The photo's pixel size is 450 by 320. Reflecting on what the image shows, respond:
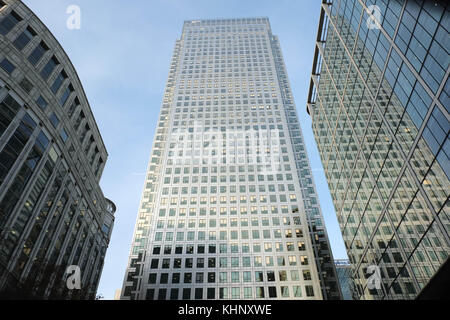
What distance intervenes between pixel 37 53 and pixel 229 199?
59.3 m

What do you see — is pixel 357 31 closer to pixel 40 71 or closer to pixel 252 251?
pixel 40 71

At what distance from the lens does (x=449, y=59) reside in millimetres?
24500

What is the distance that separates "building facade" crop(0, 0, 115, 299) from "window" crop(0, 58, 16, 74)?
11cm

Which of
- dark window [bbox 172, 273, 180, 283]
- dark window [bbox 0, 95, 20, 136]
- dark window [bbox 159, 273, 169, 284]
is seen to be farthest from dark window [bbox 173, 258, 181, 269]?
dark window [bbox 0, 95, 20, 136]

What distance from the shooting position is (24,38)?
35188mm

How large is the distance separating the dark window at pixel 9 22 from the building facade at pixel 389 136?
41641mm

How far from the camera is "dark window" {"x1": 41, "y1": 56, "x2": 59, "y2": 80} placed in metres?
37.5

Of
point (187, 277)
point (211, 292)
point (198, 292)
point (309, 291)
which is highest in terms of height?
point (187, 277)

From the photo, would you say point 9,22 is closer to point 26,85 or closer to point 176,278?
point 26,85

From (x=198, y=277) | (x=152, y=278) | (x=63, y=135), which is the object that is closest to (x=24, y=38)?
(x=63, y=135)

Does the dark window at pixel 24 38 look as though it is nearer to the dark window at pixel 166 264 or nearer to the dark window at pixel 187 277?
the dark window at pixel 166 264

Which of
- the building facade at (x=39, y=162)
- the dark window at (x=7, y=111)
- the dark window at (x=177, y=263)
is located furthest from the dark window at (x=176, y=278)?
the dark window at (x=7, y=111)

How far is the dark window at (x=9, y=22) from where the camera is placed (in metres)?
32.4
